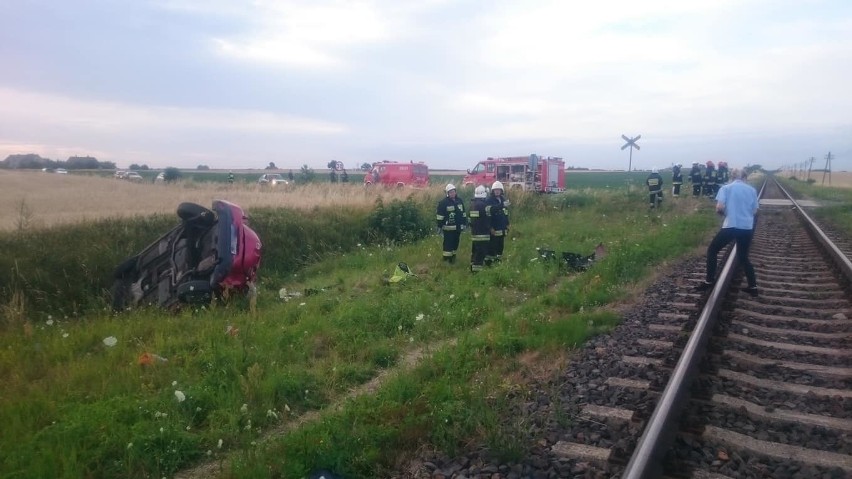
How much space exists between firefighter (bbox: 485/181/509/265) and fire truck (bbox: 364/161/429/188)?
→ 22.2m

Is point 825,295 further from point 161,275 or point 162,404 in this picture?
point 161,275

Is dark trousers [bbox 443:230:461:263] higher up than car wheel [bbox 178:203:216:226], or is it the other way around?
car wheel [bbox 178:203:216:226]

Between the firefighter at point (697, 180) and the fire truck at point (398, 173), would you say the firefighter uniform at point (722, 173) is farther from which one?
the fire truck at point (398, 173)

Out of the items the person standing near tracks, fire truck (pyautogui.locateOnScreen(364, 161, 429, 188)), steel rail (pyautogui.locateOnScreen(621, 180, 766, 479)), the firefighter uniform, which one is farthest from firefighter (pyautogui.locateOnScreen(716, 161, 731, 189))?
steel rail (pyautogui.locateOnScreen(621, 180, 766, 479))

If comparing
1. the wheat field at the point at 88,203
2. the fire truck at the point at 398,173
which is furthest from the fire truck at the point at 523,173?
the wheat field at the point at 88,203

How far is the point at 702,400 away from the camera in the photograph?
14.0 feet

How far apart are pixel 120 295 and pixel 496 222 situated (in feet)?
21.2

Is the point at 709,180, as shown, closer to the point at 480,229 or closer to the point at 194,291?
the point at 480,229

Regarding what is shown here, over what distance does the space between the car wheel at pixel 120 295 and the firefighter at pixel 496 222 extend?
5996 mm

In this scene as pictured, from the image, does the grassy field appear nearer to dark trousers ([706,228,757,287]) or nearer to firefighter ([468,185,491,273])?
firefighter ([468,185,491,273])

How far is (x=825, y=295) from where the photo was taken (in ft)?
25.0

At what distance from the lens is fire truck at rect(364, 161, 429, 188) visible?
34.3 metres

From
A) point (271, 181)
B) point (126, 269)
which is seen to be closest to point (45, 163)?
point (271, 181)

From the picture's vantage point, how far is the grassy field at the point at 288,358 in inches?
170
